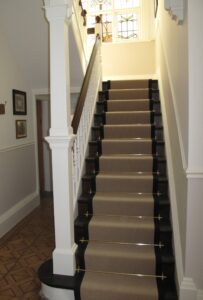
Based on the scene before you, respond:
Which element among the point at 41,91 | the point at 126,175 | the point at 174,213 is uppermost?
the point at 41,91

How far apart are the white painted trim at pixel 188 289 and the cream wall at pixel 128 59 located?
13.9 feet

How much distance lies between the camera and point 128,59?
540cm

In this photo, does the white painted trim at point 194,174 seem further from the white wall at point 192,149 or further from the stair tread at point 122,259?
the stair tread at point 122,259

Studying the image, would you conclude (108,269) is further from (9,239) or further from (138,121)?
(138,121)

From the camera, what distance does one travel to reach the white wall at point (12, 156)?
3484 mm

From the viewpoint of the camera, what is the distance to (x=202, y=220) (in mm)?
1845

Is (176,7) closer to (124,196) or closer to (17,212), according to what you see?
(124,196)

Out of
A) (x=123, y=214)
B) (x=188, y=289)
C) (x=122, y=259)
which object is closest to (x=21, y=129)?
(x=123, y=214)

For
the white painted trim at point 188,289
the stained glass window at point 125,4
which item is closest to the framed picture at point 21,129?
the white painted trim at point 188,289

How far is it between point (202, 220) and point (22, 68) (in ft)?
10.8

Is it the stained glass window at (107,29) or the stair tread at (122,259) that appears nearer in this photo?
the stair tread at (122,259)

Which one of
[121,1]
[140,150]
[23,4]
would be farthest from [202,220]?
[121,1]

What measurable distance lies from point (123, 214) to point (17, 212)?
1824 mm

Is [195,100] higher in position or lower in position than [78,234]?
higher
